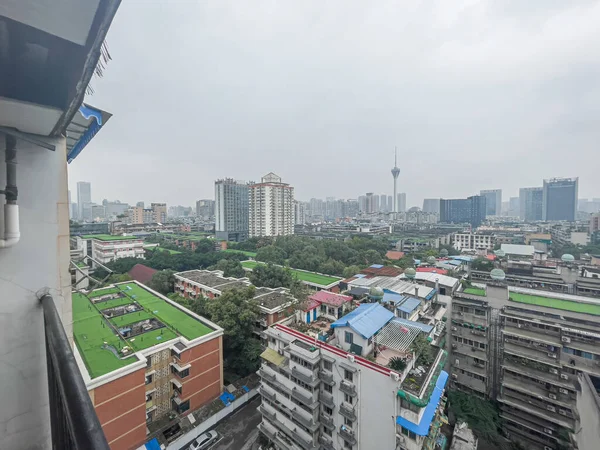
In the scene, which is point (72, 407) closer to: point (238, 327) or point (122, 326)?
point (238, 327)

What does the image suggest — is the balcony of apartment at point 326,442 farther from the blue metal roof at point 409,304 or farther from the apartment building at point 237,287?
the apartment building at point 237,287

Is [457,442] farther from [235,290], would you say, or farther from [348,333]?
[235,290]

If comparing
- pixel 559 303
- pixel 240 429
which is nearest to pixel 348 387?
pixel 240 429

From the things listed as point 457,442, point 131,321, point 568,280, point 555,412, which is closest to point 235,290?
point 131,321

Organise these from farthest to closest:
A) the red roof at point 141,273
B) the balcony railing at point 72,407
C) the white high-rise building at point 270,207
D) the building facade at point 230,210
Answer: the building facade at point 230,210 → the white high-rise building at point 270,207 → the red roof at point 141,273 → the balcony railing at point 72,407

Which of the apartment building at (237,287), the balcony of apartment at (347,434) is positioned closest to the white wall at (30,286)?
the balcony of apartment at (347,434)

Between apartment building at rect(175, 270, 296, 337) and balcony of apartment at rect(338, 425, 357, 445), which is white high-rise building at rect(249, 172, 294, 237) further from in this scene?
balcony of apartment at rect(338, 425, 357, 445)
